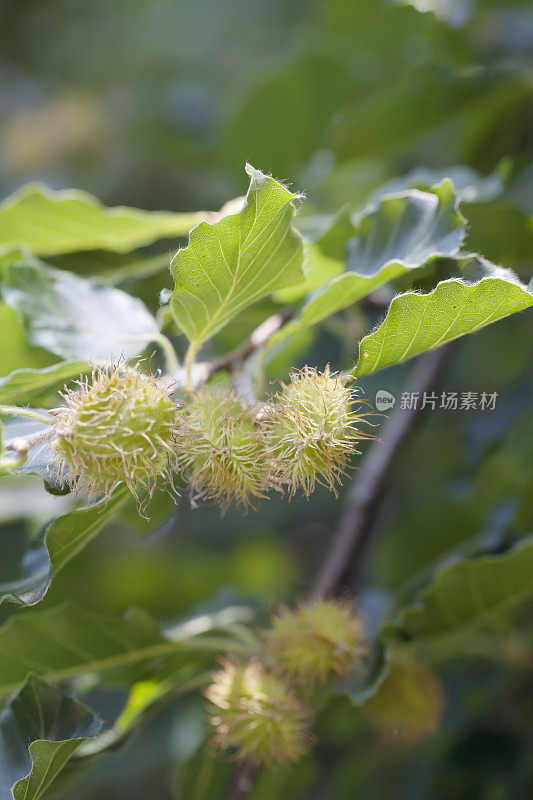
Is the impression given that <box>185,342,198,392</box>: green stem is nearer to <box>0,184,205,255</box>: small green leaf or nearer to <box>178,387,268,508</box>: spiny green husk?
<box>178,387,268,508</box>: spiny green husk

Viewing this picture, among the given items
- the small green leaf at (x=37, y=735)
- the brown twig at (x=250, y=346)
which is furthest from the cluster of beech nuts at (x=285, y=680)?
the brown twig at (x=250, y=346)

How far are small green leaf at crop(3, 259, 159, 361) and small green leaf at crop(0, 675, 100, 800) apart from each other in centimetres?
52

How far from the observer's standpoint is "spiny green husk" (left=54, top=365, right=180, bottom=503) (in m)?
0.90

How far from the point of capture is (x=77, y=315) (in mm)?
1278

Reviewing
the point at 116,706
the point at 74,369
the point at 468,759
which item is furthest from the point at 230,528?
the point at 74,369

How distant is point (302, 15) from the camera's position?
340 centimetres

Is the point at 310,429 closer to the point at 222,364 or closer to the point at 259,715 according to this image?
the point at 222,364

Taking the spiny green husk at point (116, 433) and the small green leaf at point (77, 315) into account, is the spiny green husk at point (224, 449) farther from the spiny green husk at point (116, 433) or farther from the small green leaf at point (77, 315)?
the small green leaf at point (77, 315)

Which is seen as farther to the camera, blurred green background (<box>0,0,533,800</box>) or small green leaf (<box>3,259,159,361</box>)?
blurred green background (<box>0,0,533,800</box>)

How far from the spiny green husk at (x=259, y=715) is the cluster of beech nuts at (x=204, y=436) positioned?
399 millimetres

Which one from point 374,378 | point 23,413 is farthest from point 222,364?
point 374,378

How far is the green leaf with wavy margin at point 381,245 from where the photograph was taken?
106cm

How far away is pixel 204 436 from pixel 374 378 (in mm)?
1412

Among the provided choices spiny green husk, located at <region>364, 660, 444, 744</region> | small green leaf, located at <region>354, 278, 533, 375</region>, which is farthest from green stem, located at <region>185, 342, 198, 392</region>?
spiny green husk, located at <region>364, 660, 444, 744</region>
